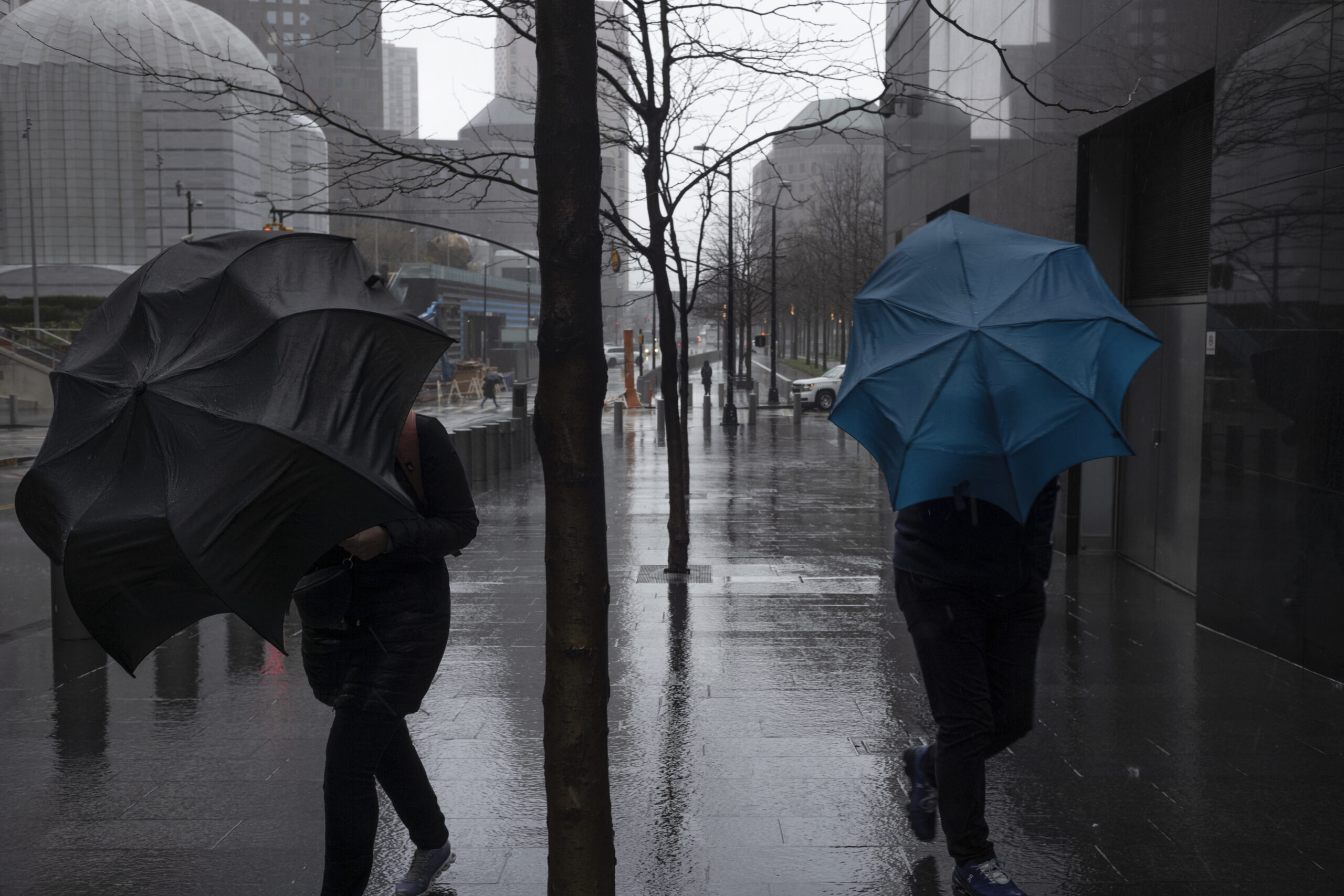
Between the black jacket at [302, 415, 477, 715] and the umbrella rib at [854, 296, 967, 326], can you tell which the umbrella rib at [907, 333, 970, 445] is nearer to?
the umbrella rib at [854, 296, 967, 326]

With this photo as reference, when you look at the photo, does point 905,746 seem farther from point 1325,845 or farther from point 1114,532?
point 1114,532

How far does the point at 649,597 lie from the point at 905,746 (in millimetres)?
3757

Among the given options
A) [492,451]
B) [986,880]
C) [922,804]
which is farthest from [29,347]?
[986,880]

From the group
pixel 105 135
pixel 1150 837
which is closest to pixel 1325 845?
pixel 1150 837

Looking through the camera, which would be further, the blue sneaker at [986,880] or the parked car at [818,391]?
the parked car at [818,391]

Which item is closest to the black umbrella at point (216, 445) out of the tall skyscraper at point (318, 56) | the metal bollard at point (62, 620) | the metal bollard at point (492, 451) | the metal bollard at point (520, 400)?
the metal bollard at point (62, 620)

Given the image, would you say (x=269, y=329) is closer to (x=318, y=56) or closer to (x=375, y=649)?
(x=375, y=649)

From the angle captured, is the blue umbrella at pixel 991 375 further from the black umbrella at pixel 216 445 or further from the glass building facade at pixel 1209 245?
the black umbrella at pixel 216 445

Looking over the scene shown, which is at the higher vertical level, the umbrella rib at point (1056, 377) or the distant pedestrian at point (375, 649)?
the umbrella rib at point (1056, 377)

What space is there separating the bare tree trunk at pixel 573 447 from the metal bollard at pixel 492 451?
15.4 meters

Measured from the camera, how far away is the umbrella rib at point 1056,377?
3.50 metres

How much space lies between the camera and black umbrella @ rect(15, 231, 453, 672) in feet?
9.07

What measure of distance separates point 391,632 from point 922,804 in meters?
2.13

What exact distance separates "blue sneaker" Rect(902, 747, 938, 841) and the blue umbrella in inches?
55.5
